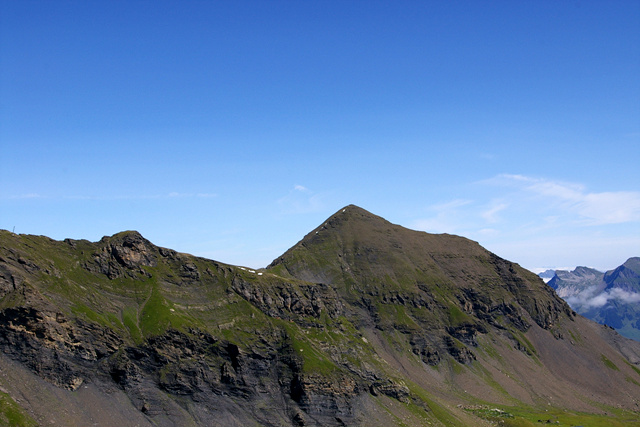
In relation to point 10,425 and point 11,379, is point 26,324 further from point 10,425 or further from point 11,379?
point 10,425

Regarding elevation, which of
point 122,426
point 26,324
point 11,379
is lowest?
point 122,426

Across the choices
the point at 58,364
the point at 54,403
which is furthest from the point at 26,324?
the point at 54,403

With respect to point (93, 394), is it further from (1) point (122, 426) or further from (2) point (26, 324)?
(2) point (26, 324)

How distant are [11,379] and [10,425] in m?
23.2

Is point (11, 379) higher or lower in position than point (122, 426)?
higher

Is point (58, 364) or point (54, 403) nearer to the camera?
point (54, 403)

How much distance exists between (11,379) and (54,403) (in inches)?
635

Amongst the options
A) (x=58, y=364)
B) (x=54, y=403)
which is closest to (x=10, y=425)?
(x=54, y=403)

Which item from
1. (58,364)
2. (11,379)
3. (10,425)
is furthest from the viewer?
(58,364)

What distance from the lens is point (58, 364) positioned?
197250mm

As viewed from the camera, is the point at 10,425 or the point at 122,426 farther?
the point at 122,426

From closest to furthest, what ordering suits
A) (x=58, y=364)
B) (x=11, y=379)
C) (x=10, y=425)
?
(x=10, y=425)
(x=11, y=379)
(x=58, y=364)

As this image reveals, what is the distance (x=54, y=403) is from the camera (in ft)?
604

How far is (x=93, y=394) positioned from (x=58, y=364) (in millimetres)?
16447
